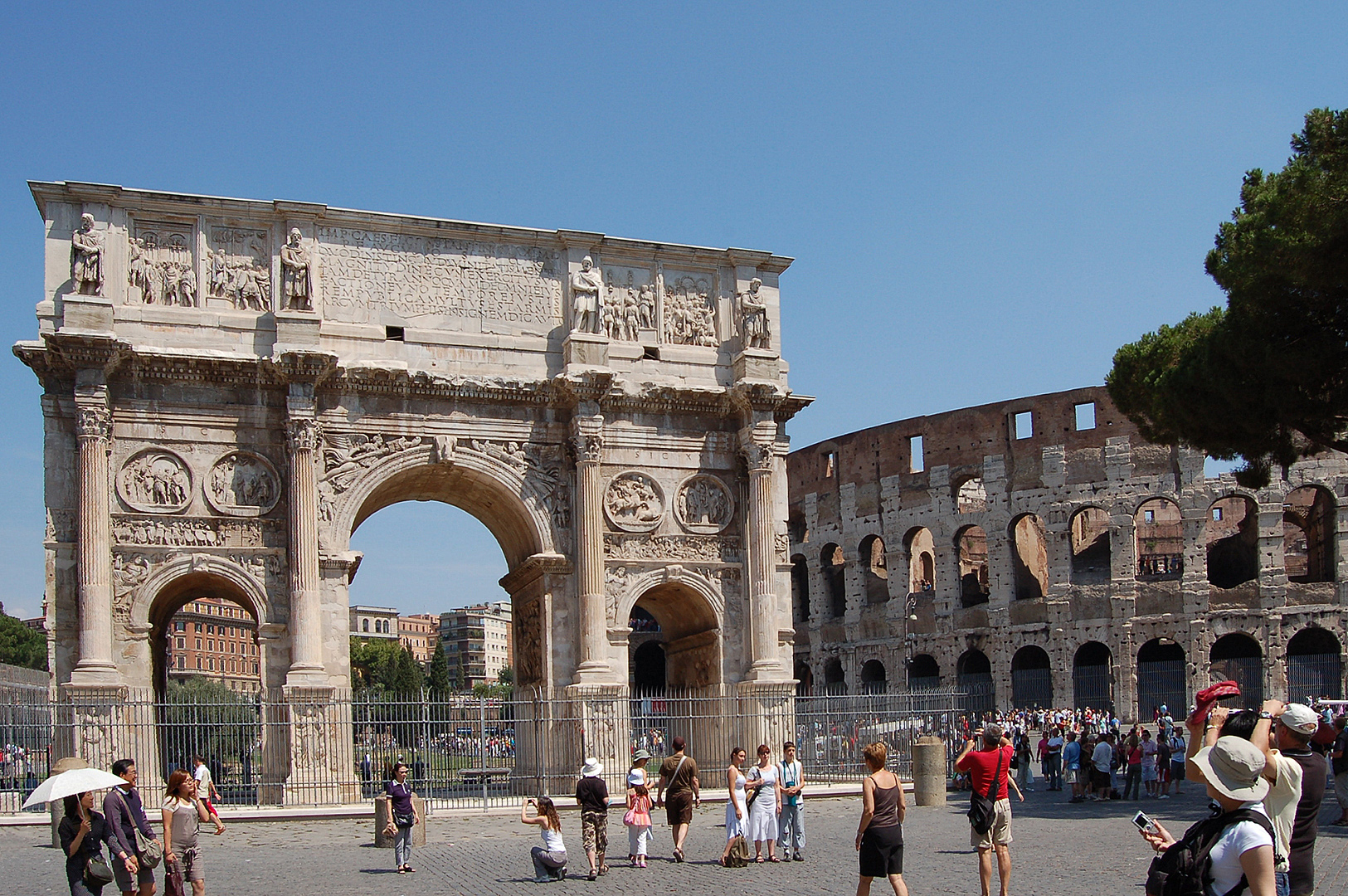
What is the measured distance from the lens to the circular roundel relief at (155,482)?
20125 millimetres

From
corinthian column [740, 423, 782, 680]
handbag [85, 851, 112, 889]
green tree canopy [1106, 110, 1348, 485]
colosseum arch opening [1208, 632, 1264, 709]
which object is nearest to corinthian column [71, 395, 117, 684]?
corinthian column [740, 423, 782, 680]

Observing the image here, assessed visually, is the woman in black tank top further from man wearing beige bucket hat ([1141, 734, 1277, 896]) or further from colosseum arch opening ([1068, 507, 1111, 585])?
colosseum arch opening ([1068, 507, 1111, 585])

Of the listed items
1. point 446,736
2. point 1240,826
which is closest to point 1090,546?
point 446,736

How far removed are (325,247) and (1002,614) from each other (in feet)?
86.7

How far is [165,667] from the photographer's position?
910 inches

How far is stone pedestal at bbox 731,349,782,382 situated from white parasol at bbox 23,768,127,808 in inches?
599

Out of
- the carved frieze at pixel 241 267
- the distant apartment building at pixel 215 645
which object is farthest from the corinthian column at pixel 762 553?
the distant apartment building at pixel 215 645

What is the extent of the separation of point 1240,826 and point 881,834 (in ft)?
14.4

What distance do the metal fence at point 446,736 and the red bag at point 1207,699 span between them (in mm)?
13030

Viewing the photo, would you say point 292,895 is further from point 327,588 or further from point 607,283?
point 607,283

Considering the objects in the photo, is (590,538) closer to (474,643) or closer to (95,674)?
(95,674)

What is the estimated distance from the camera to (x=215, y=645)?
82438mm

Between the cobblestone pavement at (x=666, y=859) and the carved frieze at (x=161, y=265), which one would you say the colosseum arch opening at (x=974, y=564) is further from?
the carved frieze at (x=161, y=265)

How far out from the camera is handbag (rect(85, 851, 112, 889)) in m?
8.32
